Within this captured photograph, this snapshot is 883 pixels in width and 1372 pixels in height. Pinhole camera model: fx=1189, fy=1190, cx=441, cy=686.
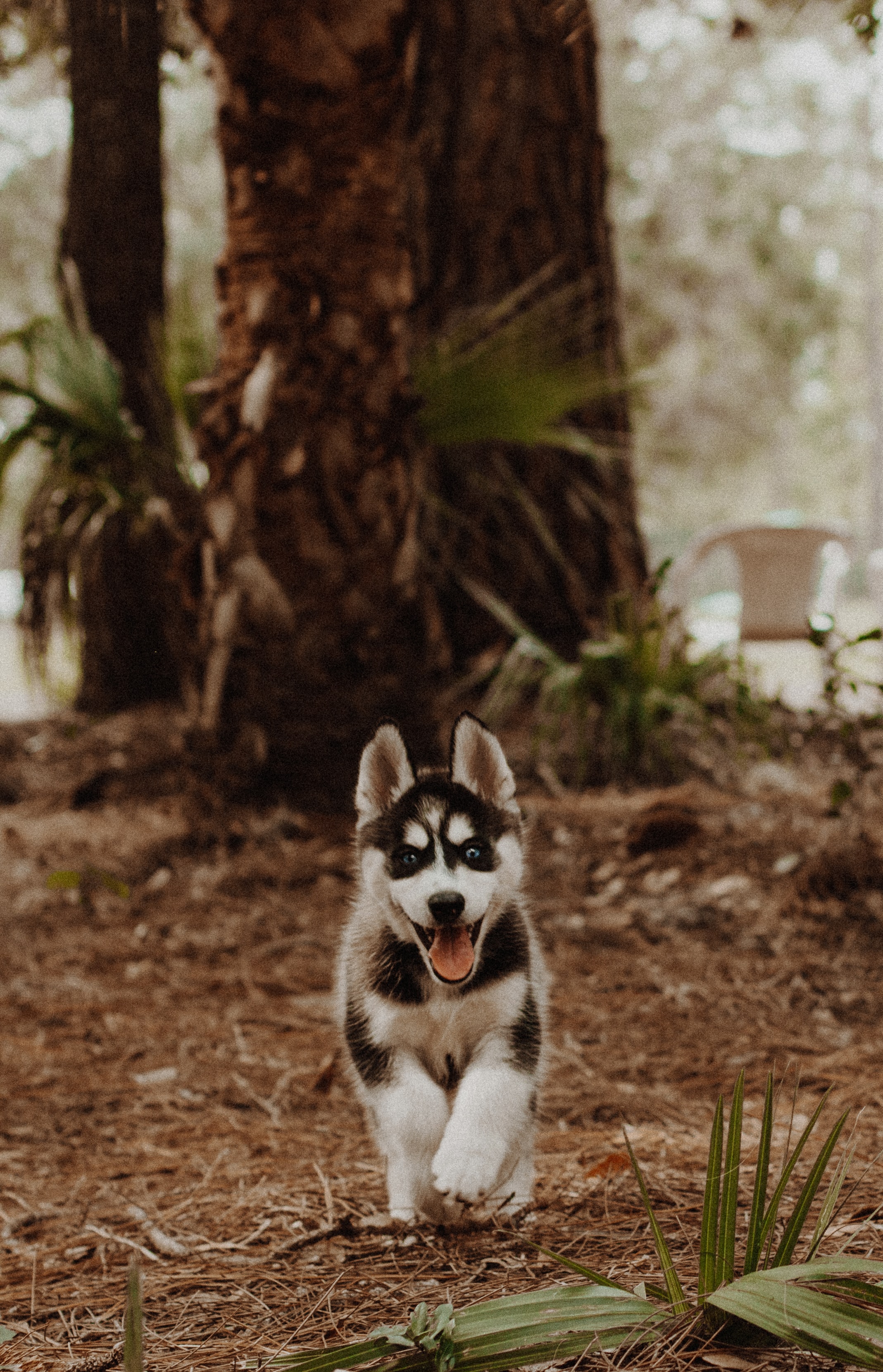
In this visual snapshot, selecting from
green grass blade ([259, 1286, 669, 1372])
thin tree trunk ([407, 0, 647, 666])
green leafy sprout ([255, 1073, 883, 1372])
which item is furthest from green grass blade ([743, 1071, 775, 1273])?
thin tree trunk ([407, 0, 647, 666])

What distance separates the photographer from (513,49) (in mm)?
5129

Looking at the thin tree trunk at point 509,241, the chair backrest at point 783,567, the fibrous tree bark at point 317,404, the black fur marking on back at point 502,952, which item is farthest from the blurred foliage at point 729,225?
the black fur marking on back at point 502,952

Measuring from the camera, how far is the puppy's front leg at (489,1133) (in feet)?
5.00

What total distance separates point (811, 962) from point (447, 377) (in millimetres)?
2205

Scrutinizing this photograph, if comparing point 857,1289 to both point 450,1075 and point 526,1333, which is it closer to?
point 526,1333

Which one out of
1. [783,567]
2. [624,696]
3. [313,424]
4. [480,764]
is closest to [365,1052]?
[480,764]

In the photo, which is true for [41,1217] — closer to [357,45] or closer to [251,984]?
[251,984]

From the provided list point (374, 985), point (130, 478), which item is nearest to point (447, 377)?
point (130, 478)

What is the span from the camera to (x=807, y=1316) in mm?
1126

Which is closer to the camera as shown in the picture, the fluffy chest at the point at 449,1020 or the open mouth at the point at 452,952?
the open mouth at the point at 452,952

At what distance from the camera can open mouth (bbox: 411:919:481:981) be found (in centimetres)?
158

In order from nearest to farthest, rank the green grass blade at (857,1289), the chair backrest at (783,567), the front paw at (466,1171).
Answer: the green grass blade at (857,1289) → the front paw at (466,1171) → the chair backrest at (783,567)

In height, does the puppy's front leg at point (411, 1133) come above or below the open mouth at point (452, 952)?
below

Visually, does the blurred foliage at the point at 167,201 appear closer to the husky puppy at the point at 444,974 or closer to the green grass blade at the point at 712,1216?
the husky puppy at the point at 444,974
